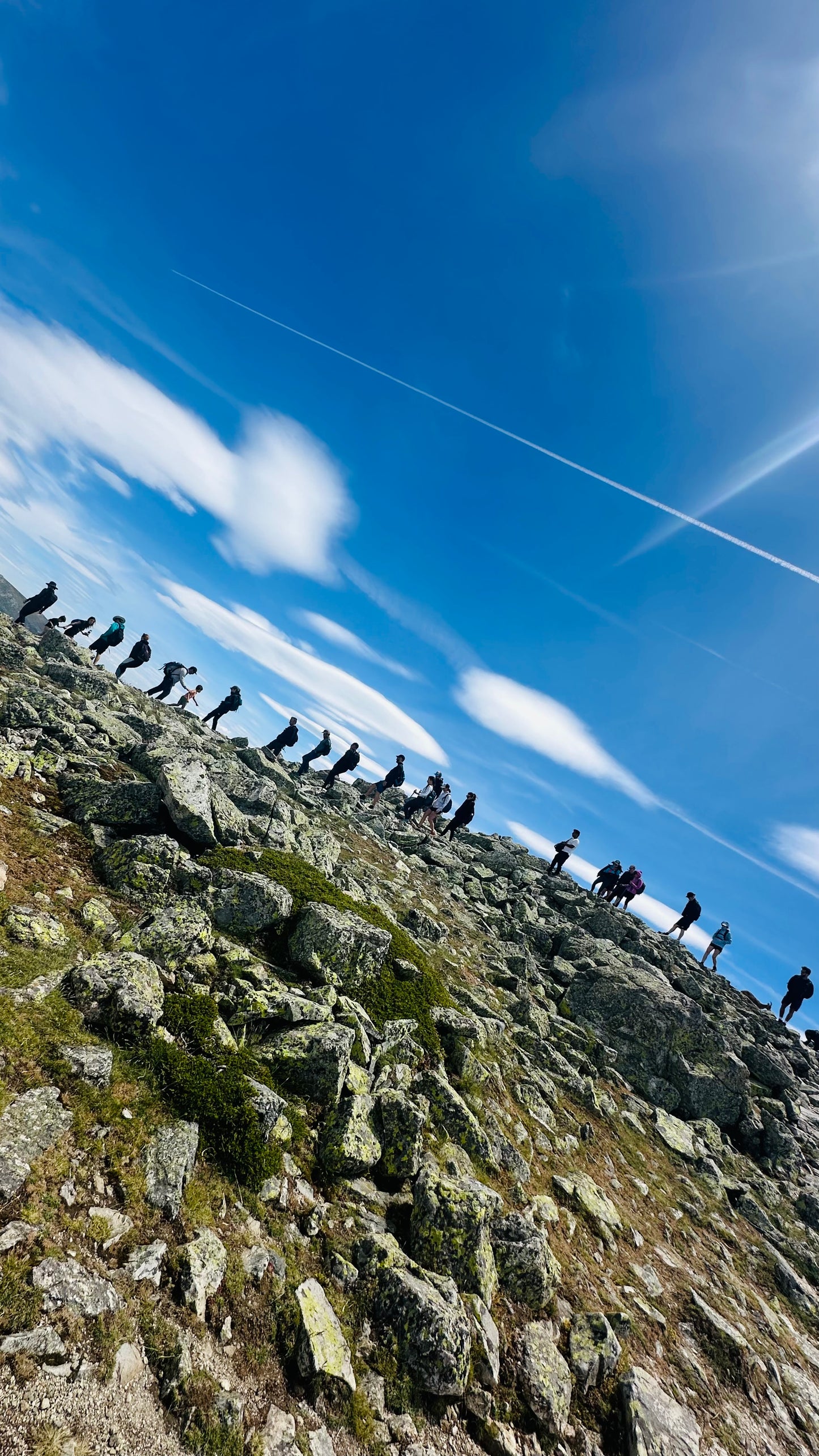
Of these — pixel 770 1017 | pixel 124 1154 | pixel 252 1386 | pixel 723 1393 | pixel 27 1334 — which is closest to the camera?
pixel 27 1334

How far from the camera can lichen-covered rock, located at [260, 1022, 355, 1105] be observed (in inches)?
383

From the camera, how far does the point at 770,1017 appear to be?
39500 mm

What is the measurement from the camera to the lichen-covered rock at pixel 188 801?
1400cm

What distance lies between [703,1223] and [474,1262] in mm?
12076

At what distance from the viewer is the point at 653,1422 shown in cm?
871

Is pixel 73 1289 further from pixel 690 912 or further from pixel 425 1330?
pixel 690 912

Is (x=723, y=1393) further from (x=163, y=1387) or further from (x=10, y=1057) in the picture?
(x=10, y=1057)

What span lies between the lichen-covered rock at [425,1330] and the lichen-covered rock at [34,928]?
689 centimetres

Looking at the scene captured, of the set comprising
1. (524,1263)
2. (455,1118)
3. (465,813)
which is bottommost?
(524,1263)

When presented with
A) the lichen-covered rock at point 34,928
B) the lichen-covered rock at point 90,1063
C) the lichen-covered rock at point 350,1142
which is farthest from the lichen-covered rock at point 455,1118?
the lichen-covered rock at point 34,928

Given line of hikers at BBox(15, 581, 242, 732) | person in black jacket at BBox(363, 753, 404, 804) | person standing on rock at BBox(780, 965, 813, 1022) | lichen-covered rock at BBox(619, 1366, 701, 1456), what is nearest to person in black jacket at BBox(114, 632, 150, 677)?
line of hikers at BBox(15, 581, 242, 732)

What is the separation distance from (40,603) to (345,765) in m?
21.4

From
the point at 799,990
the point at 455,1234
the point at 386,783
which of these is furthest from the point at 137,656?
the point at 799,990

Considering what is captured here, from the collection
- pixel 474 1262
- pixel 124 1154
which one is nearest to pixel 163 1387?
pixel 124 1154
